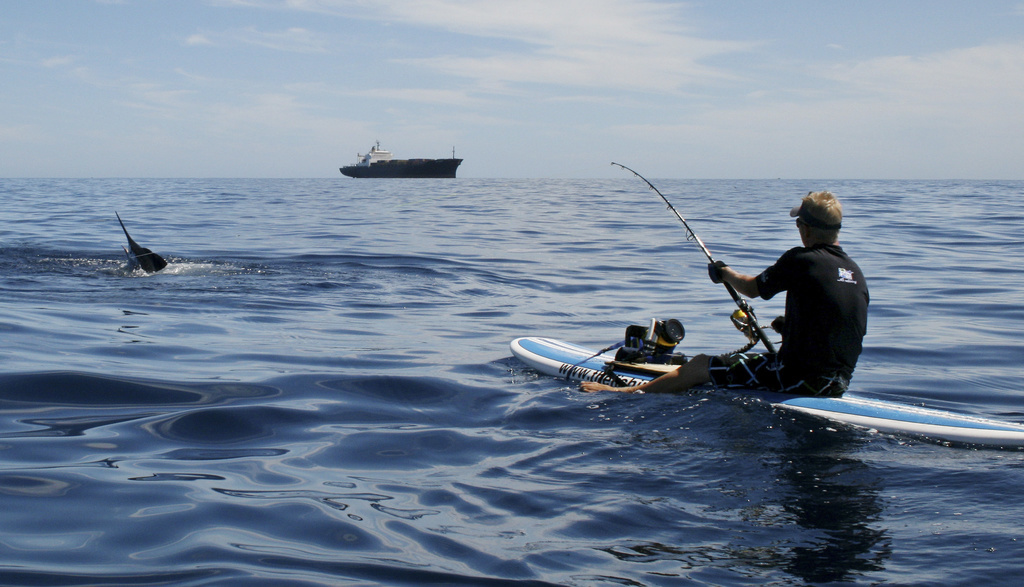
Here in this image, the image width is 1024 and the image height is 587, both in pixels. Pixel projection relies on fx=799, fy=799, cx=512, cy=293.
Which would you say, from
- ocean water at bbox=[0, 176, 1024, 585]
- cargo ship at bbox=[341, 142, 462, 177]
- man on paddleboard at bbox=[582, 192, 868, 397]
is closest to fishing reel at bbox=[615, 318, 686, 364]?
ocean water at bbox=[0, 176, 1024, 585]

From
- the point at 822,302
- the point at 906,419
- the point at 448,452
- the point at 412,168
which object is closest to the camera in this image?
the point at 448,452

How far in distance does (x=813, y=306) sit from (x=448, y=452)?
2628 mm

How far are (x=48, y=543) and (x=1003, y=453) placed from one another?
5463mm

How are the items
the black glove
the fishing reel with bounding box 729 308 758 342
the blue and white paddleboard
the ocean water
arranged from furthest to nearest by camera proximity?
the fishing reel with bounding box 729 308 758 342, the black glove, the blue and white paddleboard, the ocean water

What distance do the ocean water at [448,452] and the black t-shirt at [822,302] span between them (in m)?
0.53

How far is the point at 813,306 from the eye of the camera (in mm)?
5379

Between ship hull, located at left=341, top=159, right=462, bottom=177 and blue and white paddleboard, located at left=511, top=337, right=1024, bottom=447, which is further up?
ship hull, located at left=341, top=159, right=462, bottom=177

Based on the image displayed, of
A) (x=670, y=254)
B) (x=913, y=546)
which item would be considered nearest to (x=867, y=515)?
(x=913, y=546)

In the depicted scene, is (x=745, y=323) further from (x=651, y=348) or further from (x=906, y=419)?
(x=906, y=419)

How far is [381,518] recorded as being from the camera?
158 inches

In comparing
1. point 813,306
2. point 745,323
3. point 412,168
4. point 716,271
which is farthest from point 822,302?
point 412,168

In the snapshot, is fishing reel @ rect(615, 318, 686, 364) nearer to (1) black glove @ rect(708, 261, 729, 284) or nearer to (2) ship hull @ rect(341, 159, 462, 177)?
(1) black glove @ rect(708, 261, 729, 284)

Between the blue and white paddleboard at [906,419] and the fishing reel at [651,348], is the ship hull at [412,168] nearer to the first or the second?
the fishing reel at [651,348]

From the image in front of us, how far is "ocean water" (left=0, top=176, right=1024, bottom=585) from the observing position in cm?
352
